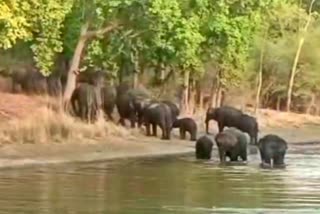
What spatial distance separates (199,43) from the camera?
137 ft

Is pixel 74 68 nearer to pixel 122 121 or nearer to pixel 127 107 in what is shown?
pixel 122 121

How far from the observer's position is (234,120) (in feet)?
148

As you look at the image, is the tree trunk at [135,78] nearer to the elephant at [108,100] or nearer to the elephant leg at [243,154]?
the elephant at [108,100]

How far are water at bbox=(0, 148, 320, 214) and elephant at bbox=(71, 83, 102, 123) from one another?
316 inches

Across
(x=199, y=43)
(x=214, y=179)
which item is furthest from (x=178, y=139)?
(x=214, y=179)

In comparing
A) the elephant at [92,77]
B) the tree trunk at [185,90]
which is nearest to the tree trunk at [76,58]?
the elephant at [92,77]

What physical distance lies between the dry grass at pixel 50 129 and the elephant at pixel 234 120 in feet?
22.4

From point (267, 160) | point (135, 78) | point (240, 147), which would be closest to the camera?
point (267, 160)

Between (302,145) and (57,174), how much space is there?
19.6m

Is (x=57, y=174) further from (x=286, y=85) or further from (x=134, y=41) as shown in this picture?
(x=286, y=85)

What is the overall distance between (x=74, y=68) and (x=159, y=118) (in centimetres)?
373

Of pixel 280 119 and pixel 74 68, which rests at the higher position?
pixel 74 68

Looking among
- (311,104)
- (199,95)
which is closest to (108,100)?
(199,95)

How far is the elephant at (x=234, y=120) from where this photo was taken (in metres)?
44.1
